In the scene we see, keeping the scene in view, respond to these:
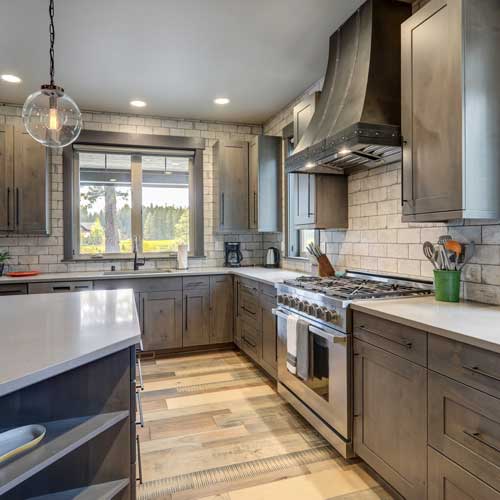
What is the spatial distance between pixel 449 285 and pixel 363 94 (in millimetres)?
1237

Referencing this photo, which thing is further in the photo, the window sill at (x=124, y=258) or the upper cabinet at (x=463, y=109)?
the window sill at (x=124, y=258)

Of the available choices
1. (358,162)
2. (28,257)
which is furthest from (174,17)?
(28,257)

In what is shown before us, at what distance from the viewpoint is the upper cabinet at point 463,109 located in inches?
71.2

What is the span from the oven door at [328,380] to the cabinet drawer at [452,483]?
2.00 ft

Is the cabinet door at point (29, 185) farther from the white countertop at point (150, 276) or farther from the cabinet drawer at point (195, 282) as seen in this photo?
the cabinet drawer at point (195, 282)

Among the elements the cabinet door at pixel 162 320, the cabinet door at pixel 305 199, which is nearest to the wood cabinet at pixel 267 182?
the cabinet door at pixel 305 199

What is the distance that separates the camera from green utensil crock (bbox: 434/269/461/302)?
2.12m

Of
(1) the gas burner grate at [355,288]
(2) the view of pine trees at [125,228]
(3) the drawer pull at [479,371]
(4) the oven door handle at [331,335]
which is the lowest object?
(4) the oven door handle at [331,335]

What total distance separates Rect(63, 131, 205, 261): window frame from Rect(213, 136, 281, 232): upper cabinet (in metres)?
0.30

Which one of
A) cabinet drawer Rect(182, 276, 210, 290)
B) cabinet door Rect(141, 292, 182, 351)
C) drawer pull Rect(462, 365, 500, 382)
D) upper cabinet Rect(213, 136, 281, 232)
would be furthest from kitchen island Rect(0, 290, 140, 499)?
upper cabinet Rect(213, 136, 281, 232)

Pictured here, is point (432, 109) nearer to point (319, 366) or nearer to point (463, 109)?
point (463, 109)

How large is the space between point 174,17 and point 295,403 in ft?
9.36

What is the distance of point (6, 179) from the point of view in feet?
12.8

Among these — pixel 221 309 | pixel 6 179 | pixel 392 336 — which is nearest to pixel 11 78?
pixel 6 179
